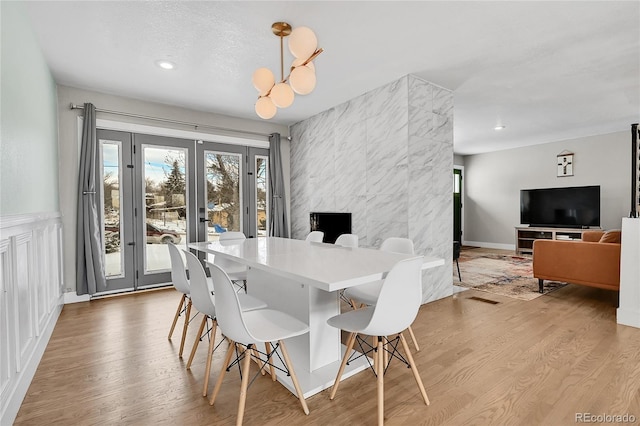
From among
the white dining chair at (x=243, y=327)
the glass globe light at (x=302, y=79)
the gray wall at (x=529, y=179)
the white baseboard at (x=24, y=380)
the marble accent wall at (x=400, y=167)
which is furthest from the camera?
the gray wall at (x=529, y=179)

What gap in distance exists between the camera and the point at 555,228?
283 inches

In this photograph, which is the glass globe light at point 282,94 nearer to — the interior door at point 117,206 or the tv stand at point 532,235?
the interior door at point 117,206

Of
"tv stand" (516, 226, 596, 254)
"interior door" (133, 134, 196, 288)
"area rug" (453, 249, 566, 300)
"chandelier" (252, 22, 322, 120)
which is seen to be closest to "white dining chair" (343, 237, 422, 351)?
"chandelier" (252, 22, 322, 120)

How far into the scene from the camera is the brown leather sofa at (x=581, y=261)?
3568 millimetres

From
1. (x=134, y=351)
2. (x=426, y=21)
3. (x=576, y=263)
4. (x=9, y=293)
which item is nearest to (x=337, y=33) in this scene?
(x=426, y=21)

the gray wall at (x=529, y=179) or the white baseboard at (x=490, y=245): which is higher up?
the gray wall at (x=529, y=179)

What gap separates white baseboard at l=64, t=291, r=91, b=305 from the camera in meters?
3.87

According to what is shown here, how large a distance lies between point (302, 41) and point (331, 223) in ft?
10.1

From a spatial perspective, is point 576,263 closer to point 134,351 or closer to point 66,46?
point 134,351

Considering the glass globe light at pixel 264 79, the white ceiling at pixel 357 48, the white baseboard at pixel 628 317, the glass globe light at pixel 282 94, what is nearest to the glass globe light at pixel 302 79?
the glass globe light at pixel 282 94

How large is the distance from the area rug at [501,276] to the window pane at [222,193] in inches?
141

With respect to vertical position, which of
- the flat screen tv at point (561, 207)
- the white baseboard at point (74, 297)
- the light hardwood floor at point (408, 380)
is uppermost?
the flat screen tv at point (561, 207)

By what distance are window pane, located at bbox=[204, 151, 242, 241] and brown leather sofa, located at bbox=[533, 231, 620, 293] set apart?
4348mm

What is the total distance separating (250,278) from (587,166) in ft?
25.4
